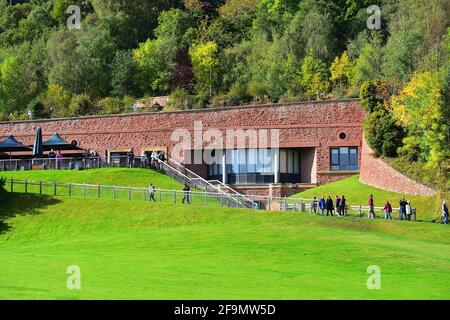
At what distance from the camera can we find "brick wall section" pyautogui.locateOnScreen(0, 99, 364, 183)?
7075 cm

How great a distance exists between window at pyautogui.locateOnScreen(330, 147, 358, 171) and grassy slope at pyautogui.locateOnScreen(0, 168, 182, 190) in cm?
1203

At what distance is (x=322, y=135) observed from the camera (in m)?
71.2

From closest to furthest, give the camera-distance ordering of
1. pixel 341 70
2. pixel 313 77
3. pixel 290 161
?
pixel 290 161
pixel 341 70
pixel 313 77

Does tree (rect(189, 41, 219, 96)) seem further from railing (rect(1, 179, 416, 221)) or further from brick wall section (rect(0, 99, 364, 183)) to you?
railing (rect(1, 179, 416, 221))

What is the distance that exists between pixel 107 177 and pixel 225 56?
3163 centimetres

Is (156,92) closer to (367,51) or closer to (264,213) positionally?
(367,51)

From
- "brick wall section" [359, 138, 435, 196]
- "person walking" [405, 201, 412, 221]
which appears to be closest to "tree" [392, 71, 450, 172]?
"brick wall section" [359, 138, 435, 196]

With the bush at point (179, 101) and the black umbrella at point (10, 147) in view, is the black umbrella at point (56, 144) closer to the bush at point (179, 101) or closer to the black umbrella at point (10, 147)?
the black umbrella at point (10, 147)

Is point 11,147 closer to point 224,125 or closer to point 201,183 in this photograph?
point 201,183

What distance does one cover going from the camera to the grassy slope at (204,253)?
2944 centimetres

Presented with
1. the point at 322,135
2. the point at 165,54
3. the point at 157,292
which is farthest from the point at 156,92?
the point at 157,292

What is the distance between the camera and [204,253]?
39812 mm

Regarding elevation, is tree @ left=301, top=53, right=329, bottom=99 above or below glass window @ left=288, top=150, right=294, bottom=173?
above

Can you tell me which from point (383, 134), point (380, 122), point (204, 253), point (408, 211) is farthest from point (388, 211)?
point (204, 253)
